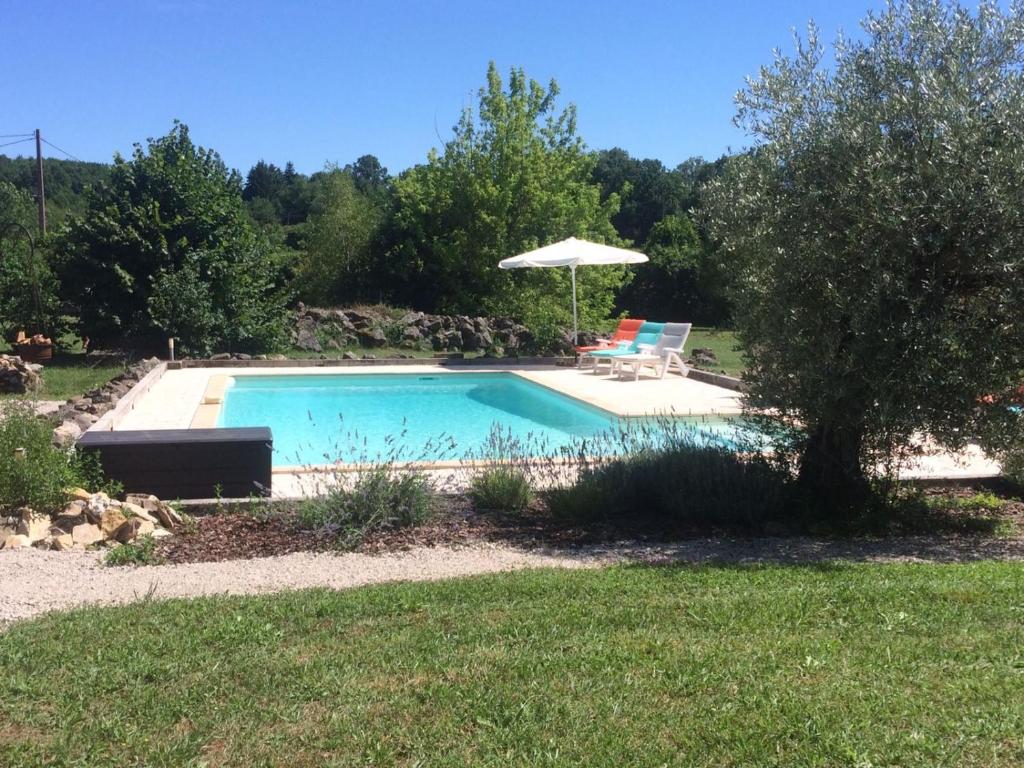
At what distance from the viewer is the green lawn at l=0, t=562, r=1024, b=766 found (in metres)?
3.06

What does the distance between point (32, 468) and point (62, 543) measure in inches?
32.4

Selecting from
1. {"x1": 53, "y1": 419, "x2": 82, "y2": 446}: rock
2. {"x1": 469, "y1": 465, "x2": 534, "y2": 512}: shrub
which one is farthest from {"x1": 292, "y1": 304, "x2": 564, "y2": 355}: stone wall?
{"x1": 469, "y1": 465, "x2": 534, "y2": 512}: shrub

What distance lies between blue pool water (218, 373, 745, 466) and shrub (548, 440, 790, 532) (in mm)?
3209

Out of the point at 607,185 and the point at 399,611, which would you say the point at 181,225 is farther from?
the point at 607,185

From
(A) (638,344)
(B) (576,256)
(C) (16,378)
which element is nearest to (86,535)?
(C) (16,378)

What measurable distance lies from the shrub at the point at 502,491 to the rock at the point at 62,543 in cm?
280

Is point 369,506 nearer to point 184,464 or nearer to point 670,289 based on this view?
point 184,464

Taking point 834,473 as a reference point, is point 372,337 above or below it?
above

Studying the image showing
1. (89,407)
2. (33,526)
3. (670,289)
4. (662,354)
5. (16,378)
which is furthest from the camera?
(670,289)

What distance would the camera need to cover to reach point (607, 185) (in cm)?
5328

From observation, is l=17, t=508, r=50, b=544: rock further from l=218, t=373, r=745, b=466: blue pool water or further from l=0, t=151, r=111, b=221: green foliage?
l=0, t=151, r=111, b=221: green foliage

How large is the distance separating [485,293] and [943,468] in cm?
1777

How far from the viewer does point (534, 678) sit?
11.8 feet

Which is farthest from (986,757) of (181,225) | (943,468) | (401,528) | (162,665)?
(181,225)
